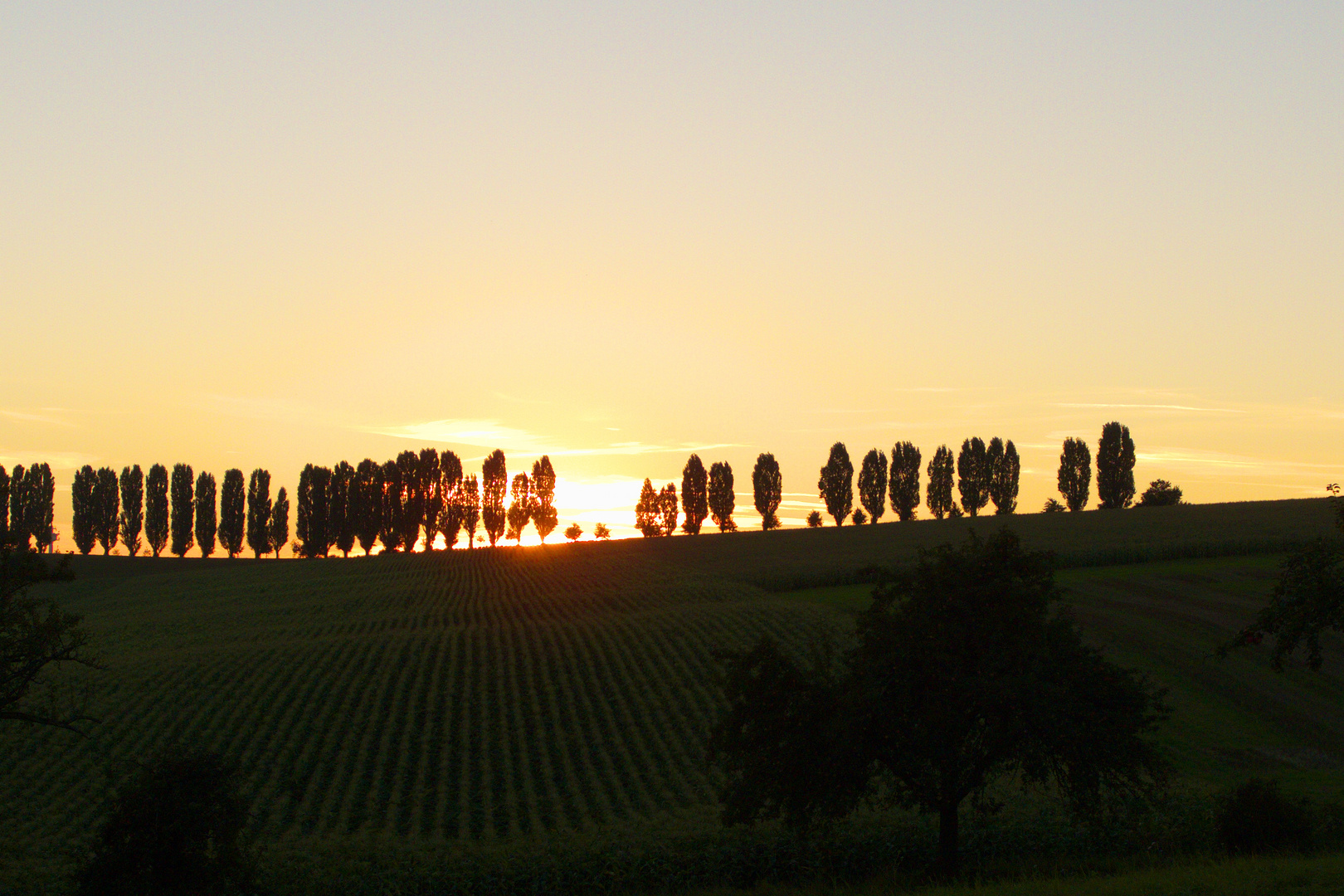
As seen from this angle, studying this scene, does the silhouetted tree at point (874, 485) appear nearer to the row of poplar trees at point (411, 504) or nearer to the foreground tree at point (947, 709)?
the row of poplar trees at point (411, 504)

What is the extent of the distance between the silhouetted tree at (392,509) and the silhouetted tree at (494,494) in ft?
35.3

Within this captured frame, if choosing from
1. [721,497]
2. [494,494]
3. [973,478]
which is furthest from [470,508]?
[973,478]

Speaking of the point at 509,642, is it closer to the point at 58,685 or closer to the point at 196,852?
the point at 58,685

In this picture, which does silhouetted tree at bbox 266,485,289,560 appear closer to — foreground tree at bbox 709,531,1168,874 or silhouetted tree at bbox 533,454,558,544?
silhouetted tree at bbox 533,454,558,544

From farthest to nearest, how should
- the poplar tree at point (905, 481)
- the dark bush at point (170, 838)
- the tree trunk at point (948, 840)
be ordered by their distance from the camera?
the poplar tree at point (905, 481) < the tree trunk at point (948, 840) < the dark bush at point (170, 838)

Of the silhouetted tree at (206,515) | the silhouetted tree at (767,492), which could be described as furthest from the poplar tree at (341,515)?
the silhouetted tree at (767,492)

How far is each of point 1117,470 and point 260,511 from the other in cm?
10902

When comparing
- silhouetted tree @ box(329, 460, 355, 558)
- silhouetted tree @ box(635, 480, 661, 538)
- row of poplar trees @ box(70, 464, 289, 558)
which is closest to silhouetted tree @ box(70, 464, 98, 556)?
row of poplar trees @ box(70, 464, 289, 558)

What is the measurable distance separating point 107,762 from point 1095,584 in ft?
153

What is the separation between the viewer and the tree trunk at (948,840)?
1812 cm

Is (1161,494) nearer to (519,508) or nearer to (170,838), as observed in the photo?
(519,508)

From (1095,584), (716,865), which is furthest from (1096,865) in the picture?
(1095,584)

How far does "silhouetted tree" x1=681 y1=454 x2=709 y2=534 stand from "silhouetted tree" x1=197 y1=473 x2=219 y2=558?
58.9 metres

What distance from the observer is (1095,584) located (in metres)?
51.6
